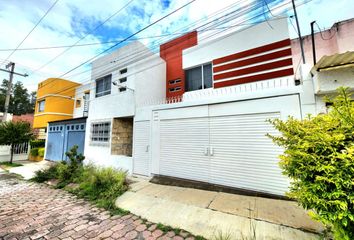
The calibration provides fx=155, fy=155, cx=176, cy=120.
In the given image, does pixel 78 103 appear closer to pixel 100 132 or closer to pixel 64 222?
pixel 100 132

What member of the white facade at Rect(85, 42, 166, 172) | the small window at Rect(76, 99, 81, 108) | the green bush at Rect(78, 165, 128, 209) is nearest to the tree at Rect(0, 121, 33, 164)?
the small window at Rect(76, 99, 81, 108)

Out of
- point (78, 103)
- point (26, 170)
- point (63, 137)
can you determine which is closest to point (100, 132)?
point (63, 137)

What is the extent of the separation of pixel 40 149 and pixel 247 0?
18.1 meters

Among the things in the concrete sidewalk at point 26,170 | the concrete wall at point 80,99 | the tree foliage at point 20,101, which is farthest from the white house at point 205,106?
the tree foliage at point 20,101

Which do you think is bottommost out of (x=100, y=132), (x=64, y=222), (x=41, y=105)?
(x=64, y=222)

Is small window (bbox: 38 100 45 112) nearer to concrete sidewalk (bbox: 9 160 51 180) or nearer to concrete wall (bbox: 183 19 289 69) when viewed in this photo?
concrete sidewalk (bbox: 9 160 51 180)

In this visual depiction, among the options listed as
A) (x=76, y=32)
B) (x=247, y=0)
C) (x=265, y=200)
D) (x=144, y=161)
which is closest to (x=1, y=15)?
(x=76, y=32)

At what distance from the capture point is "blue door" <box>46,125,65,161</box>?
11957 mm

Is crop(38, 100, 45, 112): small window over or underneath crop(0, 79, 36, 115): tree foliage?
underneath

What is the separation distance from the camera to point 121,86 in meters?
8.39

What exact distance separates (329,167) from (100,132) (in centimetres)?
981

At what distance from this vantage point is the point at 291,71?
6.44m

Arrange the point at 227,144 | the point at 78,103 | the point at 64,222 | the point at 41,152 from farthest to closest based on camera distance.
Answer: the point at 78,103 < the point at 41,152 < the point at 227,144 < the point at 64,222

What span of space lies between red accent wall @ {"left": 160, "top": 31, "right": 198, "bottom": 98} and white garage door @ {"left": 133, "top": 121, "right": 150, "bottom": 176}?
11.1 feet
